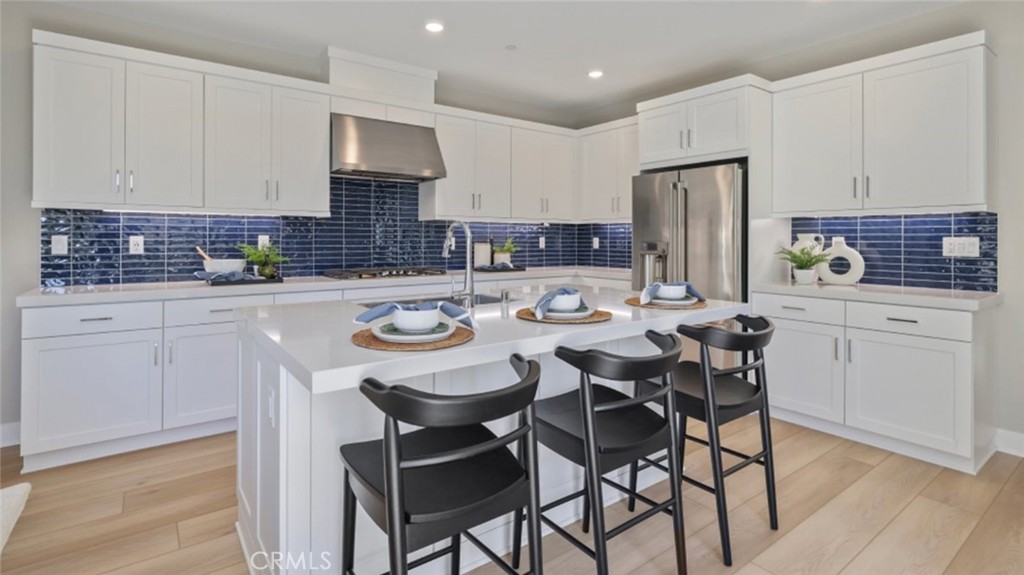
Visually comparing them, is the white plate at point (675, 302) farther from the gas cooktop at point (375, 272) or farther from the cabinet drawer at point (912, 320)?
the gas cooktop at point (375, 272)

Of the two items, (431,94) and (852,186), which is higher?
(431,94)

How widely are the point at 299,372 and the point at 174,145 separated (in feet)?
8.90

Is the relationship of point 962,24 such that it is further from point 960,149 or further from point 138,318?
point 138,318

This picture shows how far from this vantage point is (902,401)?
2934mm

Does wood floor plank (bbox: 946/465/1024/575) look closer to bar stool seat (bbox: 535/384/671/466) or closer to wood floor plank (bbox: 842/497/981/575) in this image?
wood floor plank (bbox: 842/497/981/575)

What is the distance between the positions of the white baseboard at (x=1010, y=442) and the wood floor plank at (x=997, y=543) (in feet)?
2.10

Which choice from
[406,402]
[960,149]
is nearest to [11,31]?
[406,402]

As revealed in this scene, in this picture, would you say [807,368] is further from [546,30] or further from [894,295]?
[546,30]

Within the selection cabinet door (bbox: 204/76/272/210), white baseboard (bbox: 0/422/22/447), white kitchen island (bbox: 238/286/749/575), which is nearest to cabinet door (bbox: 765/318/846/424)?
white kitchen island (bbox: 238/286/749/575)

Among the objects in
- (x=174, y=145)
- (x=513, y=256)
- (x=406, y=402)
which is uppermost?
(x=174, y=145)

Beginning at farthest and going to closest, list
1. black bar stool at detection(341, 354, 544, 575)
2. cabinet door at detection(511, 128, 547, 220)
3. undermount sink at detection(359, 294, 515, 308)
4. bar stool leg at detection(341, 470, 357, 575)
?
cabinet door at detection(511, 128, 547, 220), undermount sink at detection(359, 294, 515, 308), bar stool leg at detection(341, 470, 357, 575), black bar stool at detection(341, 354, 544, 575)

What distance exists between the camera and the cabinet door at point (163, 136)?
3.12m

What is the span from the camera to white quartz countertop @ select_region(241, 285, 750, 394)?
1289 mm

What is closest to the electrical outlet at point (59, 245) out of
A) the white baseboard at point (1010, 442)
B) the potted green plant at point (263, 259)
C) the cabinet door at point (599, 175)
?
the potted green plant at point (263, 259)
